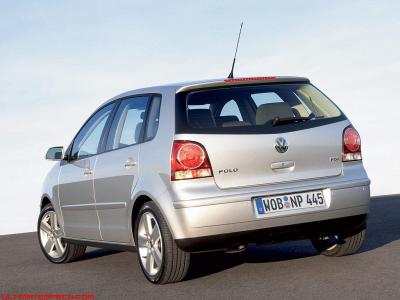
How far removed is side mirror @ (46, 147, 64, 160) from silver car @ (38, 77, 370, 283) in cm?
152

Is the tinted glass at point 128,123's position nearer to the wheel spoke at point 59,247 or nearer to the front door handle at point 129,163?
the front door handle at point 129,163

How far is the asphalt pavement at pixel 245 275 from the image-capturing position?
21.7 feet

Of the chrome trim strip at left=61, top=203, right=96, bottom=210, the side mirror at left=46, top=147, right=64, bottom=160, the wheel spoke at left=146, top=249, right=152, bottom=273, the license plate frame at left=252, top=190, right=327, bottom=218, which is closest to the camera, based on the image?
the license plate frame at left=252, top=190, right=327, bottom=218

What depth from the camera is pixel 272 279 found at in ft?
23.7

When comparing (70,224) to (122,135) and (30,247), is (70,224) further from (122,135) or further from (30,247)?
(30,247)

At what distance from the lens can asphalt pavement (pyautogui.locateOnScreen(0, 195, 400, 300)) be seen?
6.61 metres

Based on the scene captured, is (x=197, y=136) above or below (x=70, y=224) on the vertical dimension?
above

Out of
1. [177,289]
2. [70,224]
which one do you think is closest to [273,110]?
[177,289]

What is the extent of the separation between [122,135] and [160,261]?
1.47m

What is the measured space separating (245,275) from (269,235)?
2.22 ft

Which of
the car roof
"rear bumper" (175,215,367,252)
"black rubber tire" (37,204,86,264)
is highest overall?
the car roof

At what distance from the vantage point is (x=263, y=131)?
7.19 metres

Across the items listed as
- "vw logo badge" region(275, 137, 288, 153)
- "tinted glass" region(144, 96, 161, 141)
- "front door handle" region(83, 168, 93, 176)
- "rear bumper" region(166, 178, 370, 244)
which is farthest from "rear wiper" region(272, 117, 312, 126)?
"front door handle" region(83, 168, 93, 176)

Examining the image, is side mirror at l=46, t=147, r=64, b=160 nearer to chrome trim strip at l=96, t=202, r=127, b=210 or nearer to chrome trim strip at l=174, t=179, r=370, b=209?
A: chrome trim strip at l=96, t=202, r=127, b=210
